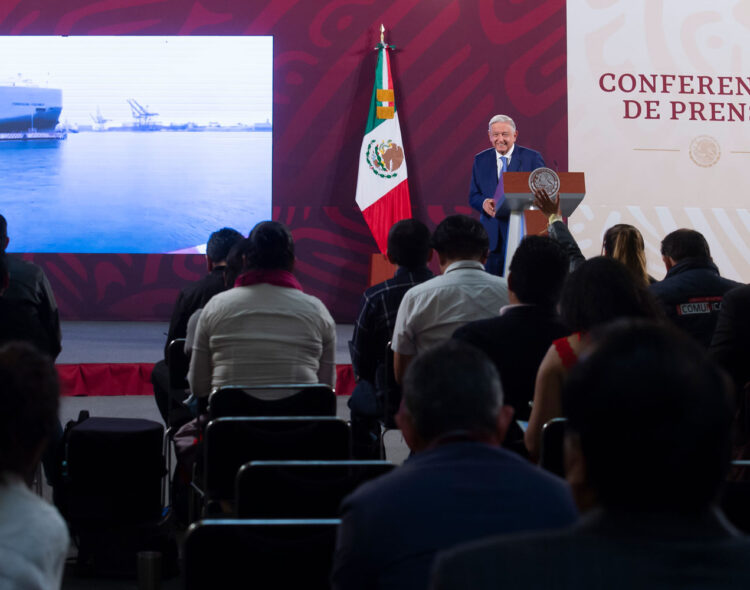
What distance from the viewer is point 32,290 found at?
3.80 meters

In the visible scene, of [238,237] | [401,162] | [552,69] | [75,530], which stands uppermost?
[552,69]

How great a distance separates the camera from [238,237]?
13.5 feet

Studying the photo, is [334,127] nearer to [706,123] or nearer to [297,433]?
[706,123]

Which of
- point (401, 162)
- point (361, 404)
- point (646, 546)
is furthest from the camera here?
point (401, 162)

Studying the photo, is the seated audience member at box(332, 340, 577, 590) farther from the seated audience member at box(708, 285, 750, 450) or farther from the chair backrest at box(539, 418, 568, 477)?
the seated audience member at box(708, 285, 750, 450)

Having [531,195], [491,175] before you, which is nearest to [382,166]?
[491,175]

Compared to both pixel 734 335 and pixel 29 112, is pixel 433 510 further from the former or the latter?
pixel 29 112

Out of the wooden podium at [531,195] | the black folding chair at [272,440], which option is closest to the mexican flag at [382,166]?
the wooden podium at [531,195]

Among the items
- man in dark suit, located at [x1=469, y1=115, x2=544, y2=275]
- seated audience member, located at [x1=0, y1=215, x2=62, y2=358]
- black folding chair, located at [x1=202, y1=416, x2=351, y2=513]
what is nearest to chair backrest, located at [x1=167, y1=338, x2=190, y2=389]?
seated audience member, located at [x1=0, y1=215, x2=62, y2=358]

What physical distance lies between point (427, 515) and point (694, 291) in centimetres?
265

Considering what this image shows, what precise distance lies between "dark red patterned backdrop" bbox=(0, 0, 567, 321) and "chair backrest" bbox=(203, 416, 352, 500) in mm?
5443

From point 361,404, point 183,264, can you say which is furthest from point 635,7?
point 361,404

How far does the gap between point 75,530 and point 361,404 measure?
3.78 feet

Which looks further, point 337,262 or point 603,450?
point 337,262
